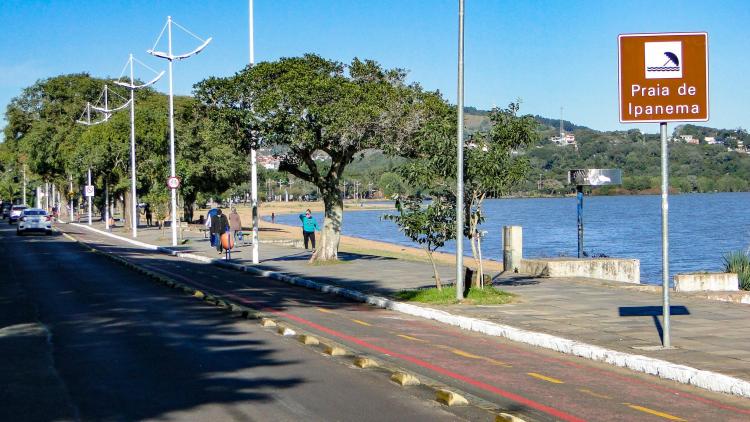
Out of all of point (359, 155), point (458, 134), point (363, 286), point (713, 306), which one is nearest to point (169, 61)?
point (359, 155)

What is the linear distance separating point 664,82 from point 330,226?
17921mm

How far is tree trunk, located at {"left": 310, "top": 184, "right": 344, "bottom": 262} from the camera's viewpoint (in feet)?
92.4

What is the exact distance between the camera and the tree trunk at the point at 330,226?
28.2m

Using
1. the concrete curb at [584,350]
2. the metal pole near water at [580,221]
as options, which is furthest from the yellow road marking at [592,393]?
the metal pole near water at [580,221]

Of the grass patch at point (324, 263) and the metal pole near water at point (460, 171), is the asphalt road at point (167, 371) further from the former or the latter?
the grass patch at point (324, 263)

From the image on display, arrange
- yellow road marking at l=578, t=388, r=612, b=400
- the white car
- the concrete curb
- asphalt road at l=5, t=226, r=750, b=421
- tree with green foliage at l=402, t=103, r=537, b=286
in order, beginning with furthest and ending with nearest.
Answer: the white car → tree with green foliage at l=402, t=103, r=537, b=286 → the concrete curb → yellow road marking at l=578, t=388, r=612, b=400 → asphalt road at l=5, t=226, r=750, b=421

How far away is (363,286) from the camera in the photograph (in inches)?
829

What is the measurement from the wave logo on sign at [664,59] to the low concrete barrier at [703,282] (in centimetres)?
938

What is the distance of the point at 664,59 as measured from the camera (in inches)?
446

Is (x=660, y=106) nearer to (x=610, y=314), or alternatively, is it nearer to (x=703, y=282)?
(x=610, y=314)

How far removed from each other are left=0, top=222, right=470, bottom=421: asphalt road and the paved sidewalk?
12.1 feet

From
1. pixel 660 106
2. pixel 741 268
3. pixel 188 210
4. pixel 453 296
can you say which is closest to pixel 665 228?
pixel 660 106

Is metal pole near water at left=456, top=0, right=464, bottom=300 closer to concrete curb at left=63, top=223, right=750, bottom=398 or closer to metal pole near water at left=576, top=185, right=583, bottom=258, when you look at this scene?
concrete curb at left=63, top=223, right=750, bottom=398

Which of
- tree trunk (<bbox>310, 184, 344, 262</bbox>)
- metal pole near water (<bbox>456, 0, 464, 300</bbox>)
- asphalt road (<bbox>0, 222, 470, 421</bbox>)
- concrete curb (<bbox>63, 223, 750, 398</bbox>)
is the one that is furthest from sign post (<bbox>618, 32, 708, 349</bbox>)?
tree trunk (<bbox>310, 184, 344, 262</bbox>)
